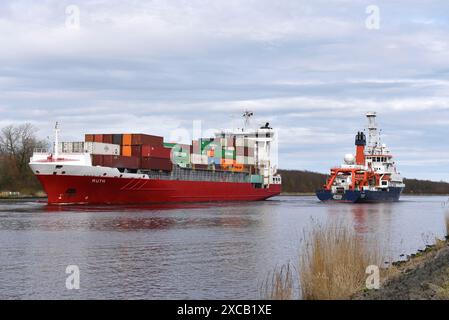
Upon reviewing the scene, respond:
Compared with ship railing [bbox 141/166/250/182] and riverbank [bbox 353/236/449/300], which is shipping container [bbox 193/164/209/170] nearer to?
ship railing [bbox 141/166/250/182]

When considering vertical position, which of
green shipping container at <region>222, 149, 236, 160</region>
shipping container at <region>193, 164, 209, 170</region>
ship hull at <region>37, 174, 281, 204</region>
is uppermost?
green shipping container at <region>222, 149, 236, 160</region>

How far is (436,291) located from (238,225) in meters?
23.5

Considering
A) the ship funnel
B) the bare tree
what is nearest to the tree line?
the bare tree

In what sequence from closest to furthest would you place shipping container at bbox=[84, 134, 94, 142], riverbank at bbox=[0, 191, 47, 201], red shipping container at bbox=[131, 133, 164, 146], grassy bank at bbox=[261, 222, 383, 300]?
grassy bank at bbox=[261, 222, 383, 300] → red shipping container at bbox=[131, 133, 164, 146] → shipping container at bbox=[84, 134, 94, 142] → riverbank at bbox=[0, 191, 47, 201]

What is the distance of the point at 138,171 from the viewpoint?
57219 mm

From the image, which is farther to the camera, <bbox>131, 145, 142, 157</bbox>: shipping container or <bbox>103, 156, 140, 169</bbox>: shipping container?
<bbox>131, 145, 142, 157</bbox>: shipping container

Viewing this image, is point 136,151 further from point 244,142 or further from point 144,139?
point 244,142

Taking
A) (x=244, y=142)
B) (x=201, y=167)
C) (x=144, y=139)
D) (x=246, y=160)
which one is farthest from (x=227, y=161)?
(x=144, y=139)

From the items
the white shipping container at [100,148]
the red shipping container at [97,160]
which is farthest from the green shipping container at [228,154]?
the red shipping container at [97,160]

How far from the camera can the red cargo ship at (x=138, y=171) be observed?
2052 inches

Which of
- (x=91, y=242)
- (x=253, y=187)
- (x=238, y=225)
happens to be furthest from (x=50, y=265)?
(x=253, y=187)

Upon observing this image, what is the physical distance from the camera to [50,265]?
58.6 ft

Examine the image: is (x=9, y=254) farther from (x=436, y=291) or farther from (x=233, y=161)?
(x=233, y=161)

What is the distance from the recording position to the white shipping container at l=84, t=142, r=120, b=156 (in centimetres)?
5425
